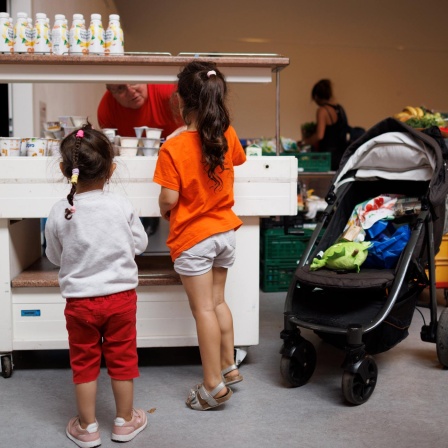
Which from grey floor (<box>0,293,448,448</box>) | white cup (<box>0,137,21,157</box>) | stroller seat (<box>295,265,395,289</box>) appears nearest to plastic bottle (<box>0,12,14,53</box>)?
white cup (<box>0,137,21,157</box>)

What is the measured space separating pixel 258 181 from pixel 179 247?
56 centimetres

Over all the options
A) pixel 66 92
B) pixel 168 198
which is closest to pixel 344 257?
pixel 168 198

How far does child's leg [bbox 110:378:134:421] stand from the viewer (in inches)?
88.8

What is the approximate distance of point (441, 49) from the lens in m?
10.1

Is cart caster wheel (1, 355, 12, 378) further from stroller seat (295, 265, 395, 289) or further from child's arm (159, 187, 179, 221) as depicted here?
stroller seat (295, 265, 395, 289)

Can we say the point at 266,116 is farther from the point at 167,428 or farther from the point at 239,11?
the point at 167,428

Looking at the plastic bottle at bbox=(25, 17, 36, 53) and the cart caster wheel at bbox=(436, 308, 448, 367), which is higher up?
the plastic bottle at bbox=(25, 17, 36, 53)

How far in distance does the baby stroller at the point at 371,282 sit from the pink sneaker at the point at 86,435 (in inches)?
33.3

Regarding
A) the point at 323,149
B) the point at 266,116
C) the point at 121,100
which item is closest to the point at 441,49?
the point at 266,116

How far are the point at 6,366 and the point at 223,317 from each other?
1.02 metres

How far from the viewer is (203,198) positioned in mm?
2504

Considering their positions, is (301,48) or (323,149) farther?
(301,48)

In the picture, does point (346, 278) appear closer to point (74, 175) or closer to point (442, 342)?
point (442, 342)

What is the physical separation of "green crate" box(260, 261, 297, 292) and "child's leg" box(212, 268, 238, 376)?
1914 millimetres
